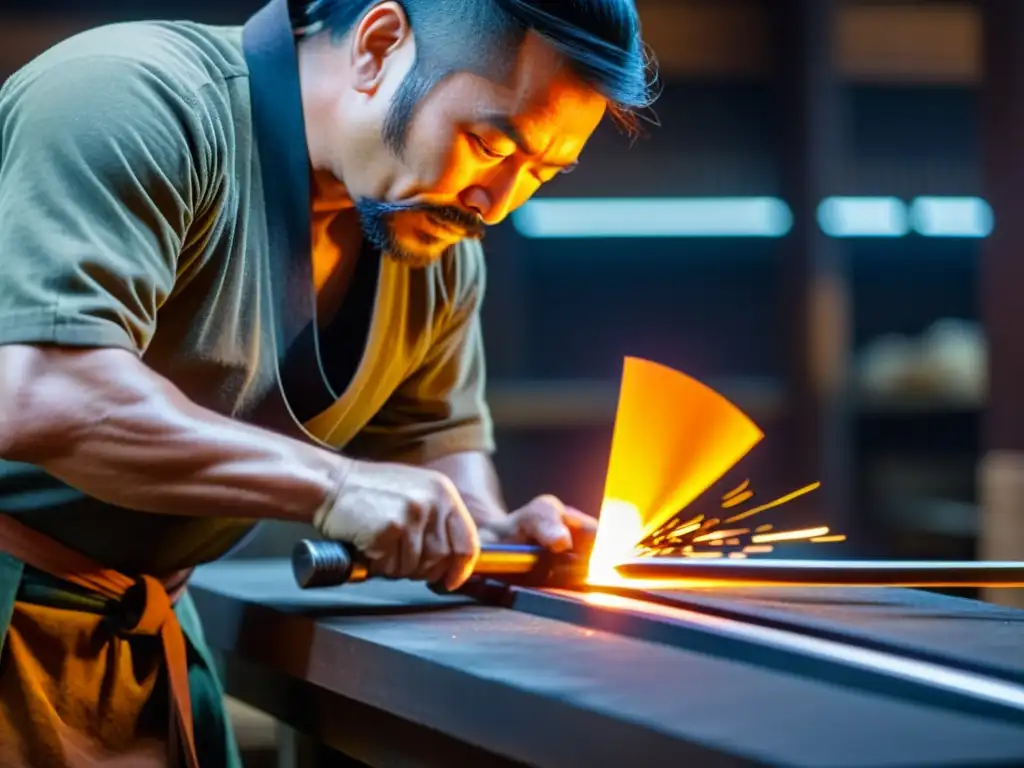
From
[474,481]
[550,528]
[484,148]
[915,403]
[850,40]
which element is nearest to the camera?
[484,148]

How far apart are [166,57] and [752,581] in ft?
2.48

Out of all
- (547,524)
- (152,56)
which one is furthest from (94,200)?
(547,524)

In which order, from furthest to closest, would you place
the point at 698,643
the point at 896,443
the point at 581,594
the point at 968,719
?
the point at 896,443, the point at 581,594, the point at 698,643, the point at 968,719

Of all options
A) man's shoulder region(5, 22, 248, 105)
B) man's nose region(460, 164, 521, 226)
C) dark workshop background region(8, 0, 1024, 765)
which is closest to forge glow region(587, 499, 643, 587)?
man's nose region(460, 164, 521, 226)

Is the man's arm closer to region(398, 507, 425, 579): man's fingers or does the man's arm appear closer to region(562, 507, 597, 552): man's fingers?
region(398, 507, 425, 579): man's fingers

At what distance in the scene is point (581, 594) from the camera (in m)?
1.53

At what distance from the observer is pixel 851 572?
145cm

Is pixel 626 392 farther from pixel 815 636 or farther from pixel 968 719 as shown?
pixel 968 719

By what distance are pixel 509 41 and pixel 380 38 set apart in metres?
0.14

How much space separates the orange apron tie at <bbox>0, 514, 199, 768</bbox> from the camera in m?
Answer: 1.53

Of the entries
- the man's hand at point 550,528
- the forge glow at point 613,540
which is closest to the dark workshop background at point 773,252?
the man's hand at point 550,528

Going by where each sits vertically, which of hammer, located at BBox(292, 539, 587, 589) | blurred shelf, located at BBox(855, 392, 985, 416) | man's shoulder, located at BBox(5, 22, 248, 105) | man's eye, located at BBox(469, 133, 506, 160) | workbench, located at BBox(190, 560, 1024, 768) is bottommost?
workbench, located at BBox(190, 560, 1024, 768)

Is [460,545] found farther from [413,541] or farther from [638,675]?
[638,675]

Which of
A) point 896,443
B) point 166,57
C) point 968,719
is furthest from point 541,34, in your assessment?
point 896,443
